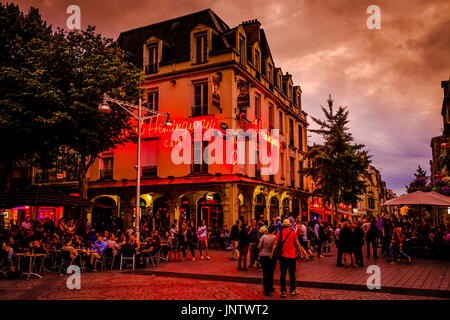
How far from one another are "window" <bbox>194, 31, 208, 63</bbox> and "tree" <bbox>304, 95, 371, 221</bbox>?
9.33 meters

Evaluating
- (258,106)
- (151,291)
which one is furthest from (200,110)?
(151,291)

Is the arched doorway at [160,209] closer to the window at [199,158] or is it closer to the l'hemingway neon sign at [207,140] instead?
the window at [199,158]

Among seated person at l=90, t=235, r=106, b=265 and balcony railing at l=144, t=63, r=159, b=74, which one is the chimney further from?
seated person at l=90, t=235, r=106, b=265

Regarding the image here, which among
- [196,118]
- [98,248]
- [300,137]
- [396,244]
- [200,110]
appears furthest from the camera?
[300,137]

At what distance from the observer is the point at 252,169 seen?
81.8ft

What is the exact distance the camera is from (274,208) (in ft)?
96.1

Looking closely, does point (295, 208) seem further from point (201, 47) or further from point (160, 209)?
point (201, 47)

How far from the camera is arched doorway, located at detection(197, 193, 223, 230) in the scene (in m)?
25.2

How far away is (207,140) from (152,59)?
Result: 833 centimetres

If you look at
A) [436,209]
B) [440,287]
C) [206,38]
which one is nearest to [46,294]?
[440,287]

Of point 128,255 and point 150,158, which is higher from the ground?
point 150,158

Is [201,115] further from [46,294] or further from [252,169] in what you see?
[46,294]

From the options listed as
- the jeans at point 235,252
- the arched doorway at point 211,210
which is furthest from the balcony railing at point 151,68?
the jeans at point 235,252
